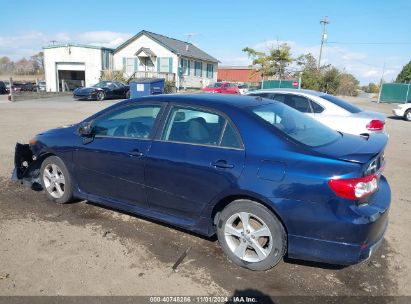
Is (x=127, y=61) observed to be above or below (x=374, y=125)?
above

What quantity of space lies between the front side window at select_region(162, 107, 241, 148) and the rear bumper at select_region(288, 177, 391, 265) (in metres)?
1.02

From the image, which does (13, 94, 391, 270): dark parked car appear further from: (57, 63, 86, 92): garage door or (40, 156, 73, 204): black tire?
(57, 63, 86, 92): garage door

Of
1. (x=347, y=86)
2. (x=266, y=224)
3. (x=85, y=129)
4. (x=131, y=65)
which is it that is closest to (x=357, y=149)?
(x=266, y=224)

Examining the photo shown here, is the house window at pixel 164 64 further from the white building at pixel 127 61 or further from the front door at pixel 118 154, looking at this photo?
the front door at pixel 118 154

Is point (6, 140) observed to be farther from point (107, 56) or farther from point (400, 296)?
point (107, 56)

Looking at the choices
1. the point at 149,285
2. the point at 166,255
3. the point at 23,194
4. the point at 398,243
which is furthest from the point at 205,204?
the point at 23,194

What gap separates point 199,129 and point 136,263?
4.73 ft

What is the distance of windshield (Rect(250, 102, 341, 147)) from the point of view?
3448 mm

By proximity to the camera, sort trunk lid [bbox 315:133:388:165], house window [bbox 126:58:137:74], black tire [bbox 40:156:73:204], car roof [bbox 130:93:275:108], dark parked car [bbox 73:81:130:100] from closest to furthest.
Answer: trunk lid [bbox 315:133:388:165], car roof [bbox 130:93:275:108], black tire [bbox 40:156:73:204], dark parked car [bbox 73:81:130:100], house window [bbox 126:58:137:74]

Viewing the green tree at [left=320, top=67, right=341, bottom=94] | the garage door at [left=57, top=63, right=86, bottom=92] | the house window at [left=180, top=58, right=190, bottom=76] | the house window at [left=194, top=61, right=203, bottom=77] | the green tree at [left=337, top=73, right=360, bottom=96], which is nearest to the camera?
the house window at [left=180, top=58, right=190, bottom=76]

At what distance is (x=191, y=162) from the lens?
356 centimetres

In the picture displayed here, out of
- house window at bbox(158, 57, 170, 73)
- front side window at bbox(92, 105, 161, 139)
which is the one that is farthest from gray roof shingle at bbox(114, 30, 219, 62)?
front side window at bbox(92, 105, 161, 139)

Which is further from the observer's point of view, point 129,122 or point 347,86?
point 347,86

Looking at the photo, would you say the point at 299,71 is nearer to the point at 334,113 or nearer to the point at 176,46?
the point at 176,46
